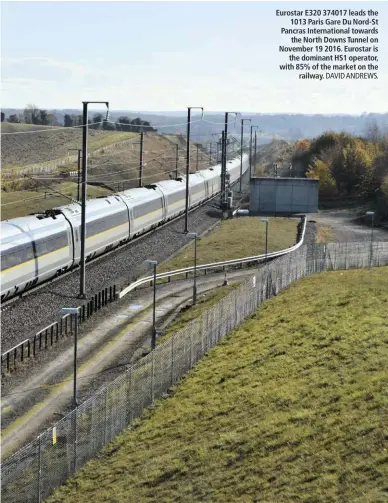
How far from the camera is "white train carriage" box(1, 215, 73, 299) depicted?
36.5 meters

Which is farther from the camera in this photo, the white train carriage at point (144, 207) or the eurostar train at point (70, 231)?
the white train carriage at point (144, 207)

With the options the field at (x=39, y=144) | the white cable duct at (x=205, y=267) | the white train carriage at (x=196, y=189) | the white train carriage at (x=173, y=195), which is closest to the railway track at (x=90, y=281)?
the white train carriage at (x=173, y=195)

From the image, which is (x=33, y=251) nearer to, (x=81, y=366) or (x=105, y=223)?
(x=81, y=366)

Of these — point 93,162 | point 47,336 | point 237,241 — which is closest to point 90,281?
point 47,336

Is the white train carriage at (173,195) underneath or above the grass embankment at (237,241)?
above

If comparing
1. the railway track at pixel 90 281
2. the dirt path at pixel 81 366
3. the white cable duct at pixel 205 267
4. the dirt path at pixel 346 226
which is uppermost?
the railway track at pixel 90 281

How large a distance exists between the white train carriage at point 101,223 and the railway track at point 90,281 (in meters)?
1.05

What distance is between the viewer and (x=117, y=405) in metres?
25.8

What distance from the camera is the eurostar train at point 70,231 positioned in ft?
122

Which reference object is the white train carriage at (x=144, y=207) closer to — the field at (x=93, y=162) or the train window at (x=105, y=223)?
the train window at (x=105, y=223)

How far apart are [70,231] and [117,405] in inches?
756

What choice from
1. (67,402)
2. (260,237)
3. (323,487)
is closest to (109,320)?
(67,402)

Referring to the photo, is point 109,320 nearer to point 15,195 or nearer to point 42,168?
point 15,195

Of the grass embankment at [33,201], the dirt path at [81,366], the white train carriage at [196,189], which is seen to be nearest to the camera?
the dirt path at [81,366]
